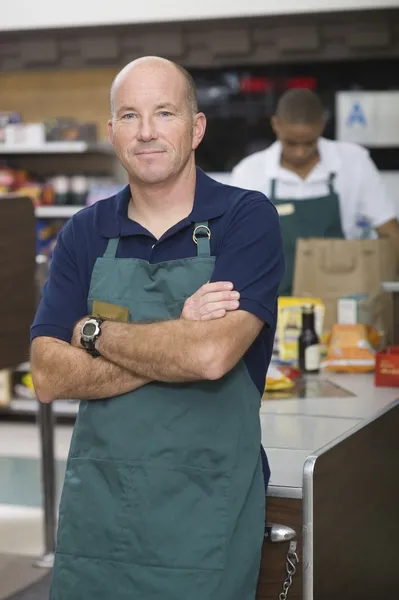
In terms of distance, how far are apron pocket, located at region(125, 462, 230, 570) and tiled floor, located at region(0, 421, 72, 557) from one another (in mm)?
2789

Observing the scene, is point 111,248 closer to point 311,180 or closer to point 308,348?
point 308,348

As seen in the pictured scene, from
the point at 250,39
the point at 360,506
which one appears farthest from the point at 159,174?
the point at 250,39

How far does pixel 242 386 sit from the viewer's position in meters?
2.21

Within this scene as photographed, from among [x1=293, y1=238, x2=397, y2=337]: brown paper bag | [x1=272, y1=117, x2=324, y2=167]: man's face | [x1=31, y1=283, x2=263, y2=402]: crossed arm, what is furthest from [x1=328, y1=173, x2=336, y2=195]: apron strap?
[x1=31, y1=283, x2=263, y2=402]: crossed arm

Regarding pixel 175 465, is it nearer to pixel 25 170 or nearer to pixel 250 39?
pixel 250 39

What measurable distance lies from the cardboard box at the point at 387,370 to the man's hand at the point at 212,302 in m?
Result: 1.29

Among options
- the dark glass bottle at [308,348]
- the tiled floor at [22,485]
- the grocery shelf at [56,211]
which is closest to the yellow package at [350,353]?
the dark glass bottle at [308,348]

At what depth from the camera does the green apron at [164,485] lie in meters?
2.12

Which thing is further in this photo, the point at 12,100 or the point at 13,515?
the point at 12,100

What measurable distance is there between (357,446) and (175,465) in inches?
28.7

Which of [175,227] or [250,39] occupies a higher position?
[250,39]

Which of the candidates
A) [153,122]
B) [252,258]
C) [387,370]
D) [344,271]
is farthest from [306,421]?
[344,271]

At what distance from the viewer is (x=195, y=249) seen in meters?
2.25

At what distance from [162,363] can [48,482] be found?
103 inches
